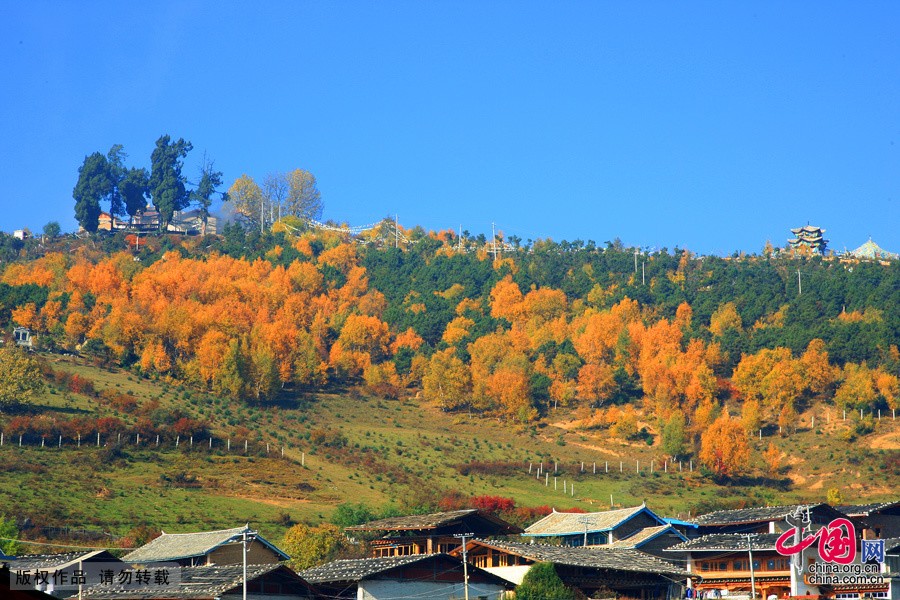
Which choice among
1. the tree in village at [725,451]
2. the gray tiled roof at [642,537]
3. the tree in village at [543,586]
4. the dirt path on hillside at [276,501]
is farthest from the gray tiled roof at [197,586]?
the tree in village at [725,451]

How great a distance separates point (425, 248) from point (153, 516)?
374 feet

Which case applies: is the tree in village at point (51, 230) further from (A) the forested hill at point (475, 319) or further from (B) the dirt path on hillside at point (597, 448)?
(B) the dirt path on hillside at point (597, 448)

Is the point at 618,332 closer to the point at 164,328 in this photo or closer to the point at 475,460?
the point at 475,460

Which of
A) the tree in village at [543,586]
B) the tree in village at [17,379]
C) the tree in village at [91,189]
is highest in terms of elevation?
the tree in village at [91,189]

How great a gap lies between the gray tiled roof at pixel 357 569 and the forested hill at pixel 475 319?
7966 cm

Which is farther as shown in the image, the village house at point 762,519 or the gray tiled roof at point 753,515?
the gray tiled roof at point 753,515

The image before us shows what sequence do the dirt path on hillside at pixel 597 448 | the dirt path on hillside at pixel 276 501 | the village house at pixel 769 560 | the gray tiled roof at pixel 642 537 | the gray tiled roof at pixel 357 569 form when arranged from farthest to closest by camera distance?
1. the dirt path on hillside at pixel 597 448
2. the dirt path on hillside at pixel 276 501
3. the gray tiled roof at pixel 642 537
4. the village house at pixel 769 560
5. the gray tiled roof at pixel 357 569

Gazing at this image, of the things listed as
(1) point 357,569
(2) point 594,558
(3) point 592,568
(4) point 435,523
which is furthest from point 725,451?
(1) point 357,569

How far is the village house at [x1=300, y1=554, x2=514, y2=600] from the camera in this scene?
51.9 meters

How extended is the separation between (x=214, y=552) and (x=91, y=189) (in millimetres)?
138849

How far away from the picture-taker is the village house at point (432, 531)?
64.6m

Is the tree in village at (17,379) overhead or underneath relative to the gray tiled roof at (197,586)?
overhead

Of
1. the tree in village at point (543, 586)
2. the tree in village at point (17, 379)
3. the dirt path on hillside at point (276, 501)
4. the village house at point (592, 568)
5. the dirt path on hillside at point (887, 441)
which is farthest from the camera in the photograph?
the dirt path on hillside at point (887, 441)

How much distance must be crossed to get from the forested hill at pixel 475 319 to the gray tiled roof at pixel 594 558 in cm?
7090
